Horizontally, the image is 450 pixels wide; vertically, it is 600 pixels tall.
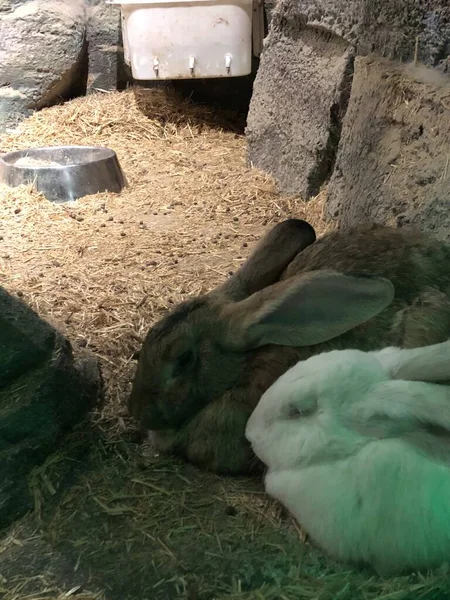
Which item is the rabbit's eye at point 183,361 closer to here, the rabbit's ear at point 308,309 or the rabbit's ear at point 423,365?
the rabbit's ear at point 308,309

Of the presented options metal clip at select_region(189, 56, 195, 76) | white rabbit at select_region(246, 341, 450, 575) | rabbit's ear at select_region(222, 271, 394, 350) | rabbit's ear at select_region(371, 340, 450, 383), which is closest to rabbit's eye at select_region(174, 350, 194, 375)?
rabbit's ear at select_region(222, 271, 394, 350)

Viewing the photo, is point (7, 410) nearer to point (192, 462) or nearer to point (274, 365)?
point (192, 462)

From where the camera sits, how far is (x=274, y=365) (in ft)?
8.59

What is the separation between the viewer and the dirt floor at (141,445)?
2010 millimetres

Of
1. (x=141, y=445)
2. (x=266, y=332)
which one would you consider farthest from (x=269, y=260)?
(x=141, y=445)

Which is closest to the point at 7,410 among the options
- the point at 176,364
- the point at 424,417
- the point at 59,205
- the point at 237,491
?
the point at 176,364

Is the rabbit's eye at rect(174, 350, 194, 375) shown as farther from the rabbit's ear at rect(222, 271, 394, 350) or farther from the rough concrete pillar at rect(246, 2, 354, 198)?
the rough concrete pillar at rect(246, 2, 354, 198)

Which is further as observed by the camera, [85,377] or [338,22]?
[338,22]

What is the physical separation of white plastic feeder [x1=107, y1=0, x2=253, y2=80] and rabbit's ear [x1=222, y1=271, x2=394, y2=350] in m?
4.29

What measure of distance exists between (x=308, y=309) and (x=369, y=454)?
696 mm

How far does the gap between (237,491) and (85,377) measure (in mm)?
787

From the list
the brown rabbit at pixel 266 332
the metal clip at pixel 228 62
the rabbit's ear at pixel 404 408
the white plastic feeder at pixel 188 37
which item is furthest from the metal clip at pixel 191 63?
the rabbit's ear at pixel 404 408

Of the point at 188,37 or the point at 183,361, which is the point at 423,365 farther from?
the point at 188,37

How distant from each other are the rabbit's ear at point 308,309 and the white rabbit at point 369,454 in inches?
12.3
